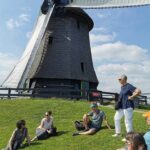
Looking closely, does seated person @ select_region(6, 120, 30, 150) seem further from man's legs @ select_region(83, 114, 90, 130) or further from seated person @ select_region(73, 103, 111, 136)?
man's legs @ select_region(83, 114, 90, 130)

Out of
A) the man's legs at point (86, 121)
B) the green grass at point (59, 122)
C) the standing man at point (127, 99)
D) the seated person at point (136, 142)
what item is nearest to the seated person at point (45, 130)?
the green grass at point (59, 122)

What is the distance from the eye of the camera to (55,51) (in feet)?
106

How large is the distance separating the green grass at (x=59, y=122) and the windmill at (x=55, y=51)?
5177mm

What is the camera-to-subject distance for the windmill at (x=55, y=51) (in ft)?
102

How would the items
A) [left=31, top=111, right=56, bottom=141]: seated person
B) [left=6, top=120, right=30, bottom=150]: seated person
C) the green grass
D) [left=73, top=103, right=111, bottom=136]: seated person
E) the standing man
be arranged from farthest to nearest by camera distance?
1. [left=31, top=111, right=56, bottom=141]: seated person
2. [left=73, top=103, right=111, bottom=136]: seated person
3. [left=6, top=120, right=30, bottom=150]: seated person
4. the green grass
5. the standing man

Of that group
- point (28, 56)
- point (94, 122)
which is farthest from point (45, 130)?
point (28, 56)

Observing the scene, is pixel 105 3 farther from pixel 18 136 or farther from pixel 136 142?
pixel 136 142

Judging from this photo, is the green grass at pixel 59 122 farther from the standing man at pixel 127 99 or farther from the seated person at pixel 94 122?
the standing man at pixel 127 99

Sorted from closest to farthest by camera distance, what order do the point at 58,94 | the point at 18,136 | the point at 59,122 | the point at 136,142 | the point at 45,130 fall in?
the point at 136,142 < the point at 18,136 < the point at 45,130 < the point at 59,122 < the point at 58,94

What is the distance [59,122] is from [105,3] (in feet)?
Answer: 44.1

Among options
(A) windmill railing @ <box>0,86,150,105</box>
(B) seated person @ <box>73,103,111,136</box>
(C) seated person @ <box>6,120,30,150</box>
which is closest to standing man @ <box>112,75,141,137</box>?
(B) seated person @ <box>73,103,111,136</box>

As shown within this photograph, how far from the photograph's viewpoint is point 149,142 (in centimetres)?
728

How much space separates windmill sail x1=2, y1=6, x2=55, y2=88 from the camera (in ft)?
99.2

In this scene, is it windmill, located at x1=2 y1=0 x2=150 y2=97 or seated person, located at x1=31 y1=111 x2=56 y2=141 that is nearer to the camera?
seated person, located at x1=31 y1=111 x2=56 y2=141
